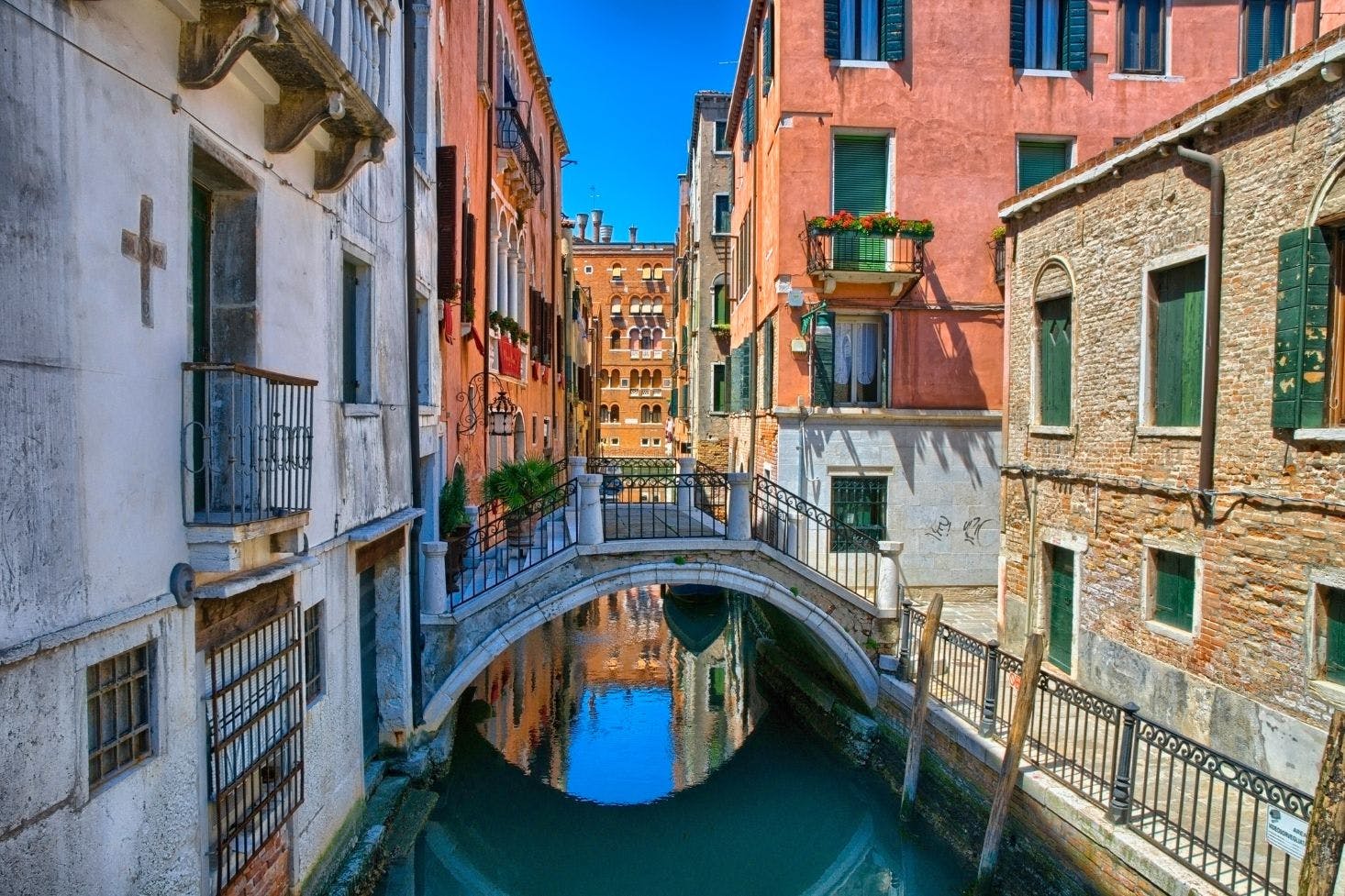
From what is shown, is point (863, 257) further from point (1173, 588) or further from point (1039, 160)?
point (1173, 588)

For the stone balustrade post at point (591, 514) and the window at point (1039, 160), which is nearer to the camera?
the stone balustrade post at point (591, 514)

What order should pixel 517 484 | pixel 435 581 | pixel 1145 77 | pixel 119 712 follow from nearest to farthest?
pixel 119 712 < pixel 435 581 < pixel 517 484 < pixel 1145 77

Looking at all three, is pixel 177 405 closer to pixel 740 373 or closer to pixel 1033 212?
pixel 1033 212

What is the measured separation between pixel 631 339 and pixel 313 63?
52.3m

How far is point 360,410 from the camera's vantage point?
26.6ft

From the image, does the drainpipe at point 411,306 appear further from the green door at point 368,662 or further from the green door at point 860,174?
the green door at point 860,174

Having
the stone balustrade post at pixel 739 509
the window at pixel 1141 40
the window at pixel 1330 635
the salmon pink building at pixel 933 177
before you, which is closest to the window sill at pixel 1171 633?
the window at pixel 1330 635

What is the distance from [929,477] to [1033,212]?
16.4ft

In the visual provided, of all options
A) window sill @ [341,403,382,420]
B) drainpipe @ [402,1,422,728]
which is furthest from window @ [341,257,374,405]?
drainpipe @ [402,1,422,728]

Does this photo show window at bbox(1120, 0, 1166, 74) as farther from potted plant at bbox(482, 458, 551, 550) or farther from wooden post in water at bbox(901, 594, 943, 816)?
potted plant at bbox(482, 458, 551, 550)

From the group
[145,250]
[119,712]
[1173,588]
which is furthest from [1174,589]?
[145,250]

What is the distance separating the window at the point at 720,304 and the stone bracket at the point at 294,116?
64.8ft

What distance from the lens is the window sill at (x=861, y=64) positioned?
15.5 m

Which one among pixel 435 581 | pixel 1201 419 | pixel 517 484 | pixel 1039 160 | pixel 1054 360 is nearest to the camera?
pixel 1201 419
